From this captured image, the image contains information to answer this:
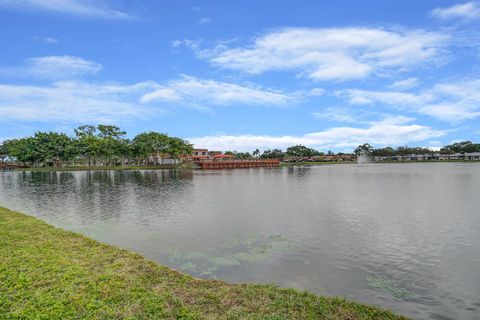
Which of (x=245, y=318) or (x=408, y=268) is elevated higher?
(x=245, y=318)

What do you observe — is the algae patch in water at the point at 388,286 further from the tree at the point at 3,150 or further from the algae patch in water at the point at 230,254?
the tree at the point at 3,150

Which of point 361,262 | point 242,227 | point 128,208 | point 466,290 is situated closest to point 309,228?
point 242,227

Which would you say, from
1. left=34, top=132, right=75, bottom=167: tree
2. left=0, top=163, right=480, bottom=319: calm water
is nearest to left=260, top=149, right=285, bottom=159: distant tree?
left=34, top=132, right=75, bottom=167: tree

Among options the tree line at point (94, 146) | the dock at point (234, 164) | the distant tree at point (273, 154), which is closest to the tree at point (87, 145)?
the tree line at point (94, 146)

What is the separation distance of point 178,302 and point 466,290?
26.8 ft

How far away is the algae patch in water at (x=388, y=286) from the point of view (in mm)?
8734

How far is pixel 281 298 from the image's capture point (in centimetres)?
736

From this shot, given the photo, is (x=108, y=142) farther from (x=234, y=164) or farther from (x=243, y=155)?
(x=243, y=155)

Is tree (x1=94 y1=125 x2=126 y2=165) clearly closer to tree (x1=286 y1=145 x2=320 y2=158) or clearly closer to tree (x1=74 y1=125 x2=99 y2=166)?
tree (x1=74 y1=125 x2=99 y2=166)

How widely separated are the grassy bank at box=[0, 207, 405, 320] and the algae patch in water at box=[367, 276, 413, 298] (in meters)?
2.18

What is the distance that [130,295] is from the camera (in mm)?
7332

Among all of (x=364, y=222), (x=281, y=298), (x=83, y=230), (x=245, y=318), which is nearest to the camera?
(x=245, y=318)

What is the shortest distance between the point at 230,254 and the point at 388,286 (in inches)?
222

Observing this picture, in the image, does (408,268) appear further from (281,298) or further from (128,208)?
(128,208)
